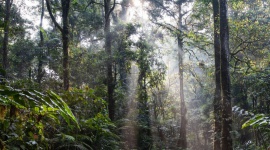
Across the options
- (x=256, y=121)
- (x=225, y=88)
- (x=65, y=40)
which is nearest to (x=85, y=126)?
(x=256, y=121)

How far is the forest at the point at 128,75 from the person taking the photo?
176 inches

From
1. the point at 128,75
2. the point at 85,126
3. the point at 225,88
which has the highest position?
the point at 128,75

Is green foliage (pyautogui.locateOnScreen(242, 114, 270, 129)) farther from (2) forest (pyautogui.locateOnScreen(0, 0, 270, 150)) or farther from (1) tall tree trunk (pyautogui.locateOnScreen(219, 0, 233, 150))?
(1) tall tree trunk (pyautogui.locateOnScreen(219, 0, 233, 150))

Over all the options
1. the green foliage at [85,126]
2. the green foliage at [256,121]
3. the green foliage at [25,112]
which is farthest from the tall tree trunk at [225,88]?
the green foliage at [25,112]

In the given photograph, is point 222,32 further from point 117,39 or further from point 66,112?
point 117,39

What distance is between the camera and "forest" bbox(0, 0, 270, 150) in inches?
176

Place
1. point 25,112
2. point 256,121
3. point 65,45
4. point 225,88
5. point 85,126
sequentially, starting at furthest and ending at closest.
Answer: point 65,45, point 225,88, point 85,126, point 25,112, point 256,121

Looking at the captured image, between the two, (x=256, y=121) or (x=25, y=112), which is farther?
(x=25, y=112)

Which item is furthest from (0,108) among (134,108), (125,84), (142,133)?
(125,84)

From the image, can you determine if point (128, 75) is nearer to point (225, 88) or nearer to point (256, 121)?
point (225, 88)

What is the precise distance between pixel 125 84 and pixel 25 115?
12497 mm

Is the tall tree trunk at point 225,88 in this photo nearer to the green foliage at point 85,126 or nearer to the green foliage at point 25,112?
the green foliage at point 85,126

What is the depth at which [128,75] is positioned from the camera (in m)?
17.1

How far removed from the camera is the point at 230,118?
674 centimetres
